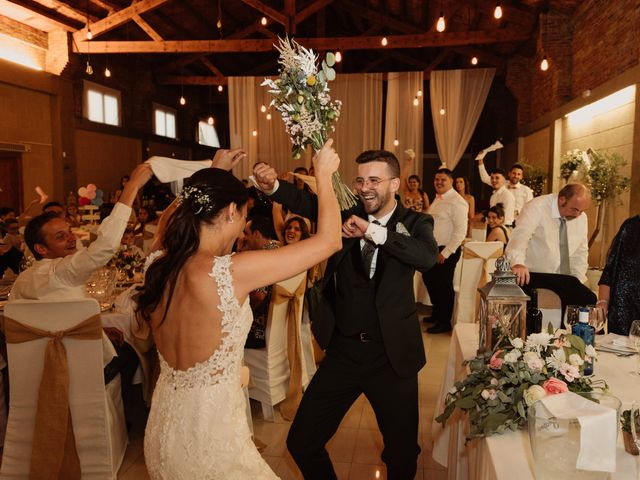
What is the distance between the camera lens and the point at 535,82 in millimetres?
11922

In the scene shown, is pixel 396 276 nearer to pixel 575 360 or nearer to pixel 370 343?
pixel 370 343

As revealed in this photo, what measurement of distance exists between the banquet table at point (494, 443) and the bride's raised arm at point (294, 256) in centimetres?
77

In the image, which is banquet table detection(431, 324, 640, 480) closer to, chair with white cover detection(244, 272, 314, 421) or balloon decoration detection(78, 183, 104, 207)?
chair with white cover detection(244, 272, 314, 421)

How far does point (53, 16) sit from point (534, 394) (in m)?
12.4

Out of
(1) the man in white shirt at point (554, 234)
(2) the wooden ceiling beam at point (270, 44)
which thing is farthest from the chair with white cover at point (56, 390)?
(2) the wooden ceiling beam at point (270, 44)

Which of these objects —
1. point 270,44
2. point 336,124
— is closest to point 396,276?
point 270,44

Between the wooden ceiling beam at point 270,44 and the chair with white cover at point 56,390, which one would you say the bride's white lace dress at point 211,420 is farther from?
the wooden ceiling beam at point 270,44

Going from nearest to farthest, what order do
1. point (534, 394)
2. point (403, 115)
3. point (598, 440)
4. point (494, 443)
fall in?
point (598, 440), point (534, 394), point (494, 443), point (403, 115)

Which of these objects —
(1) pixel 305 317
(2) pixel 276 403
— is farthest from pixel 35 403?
(1) pixel 305 317

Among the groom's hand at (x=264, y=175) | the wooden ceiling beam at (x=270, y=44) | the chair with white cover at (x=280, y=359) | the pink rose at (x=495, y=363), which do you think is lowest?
the chair with white cover at (x=280, y=359)

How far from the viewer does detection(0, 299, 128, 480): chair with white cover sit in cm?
272

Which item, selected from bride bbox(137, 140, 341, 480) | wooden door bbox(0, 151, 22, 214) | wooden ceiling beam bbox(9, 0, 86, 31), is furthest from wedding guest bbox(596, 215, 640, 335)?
wooden door bbox(0, 151, 22, 214)

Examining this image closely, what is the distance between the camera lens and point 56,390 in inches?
108

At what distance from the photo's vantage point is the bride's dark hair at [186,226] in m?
1.64
